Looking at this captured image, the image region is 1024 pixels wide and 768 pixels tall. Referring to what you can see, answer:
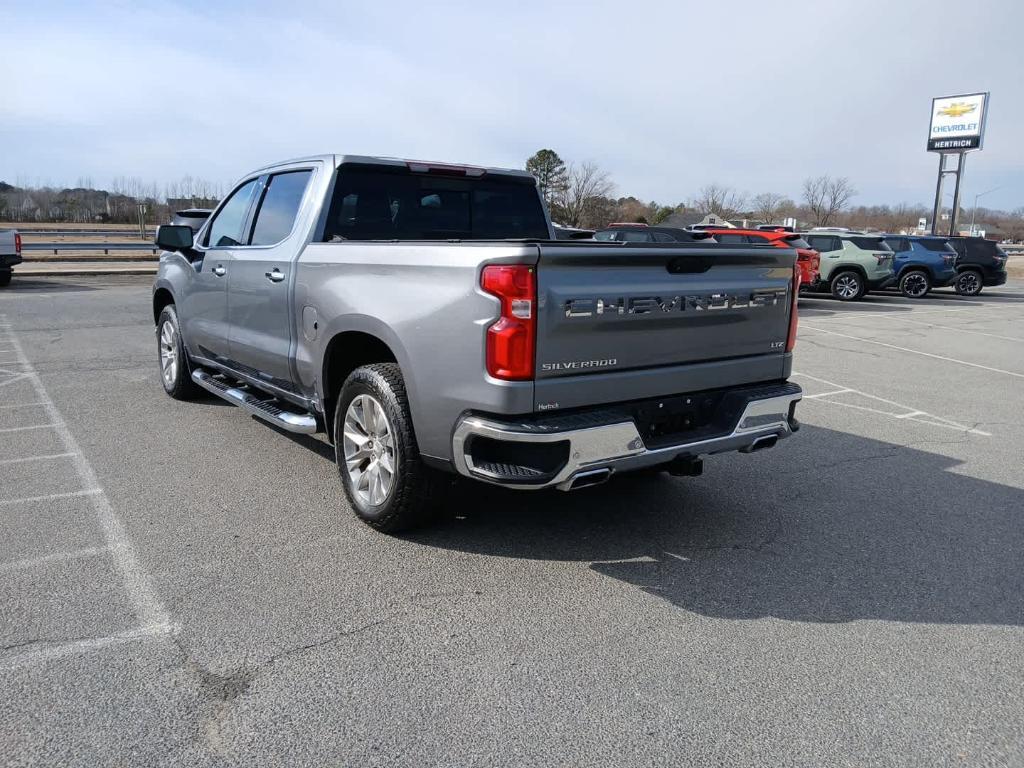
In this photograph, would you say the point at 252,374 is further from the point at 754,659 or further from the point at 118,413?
the point at 754,659

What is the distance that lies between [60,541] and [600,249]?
9.96 feet

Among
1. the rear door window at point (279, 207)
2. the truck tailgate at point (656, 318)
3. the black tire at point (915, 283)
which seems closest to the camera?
the truck tailgate at point (656, 318)

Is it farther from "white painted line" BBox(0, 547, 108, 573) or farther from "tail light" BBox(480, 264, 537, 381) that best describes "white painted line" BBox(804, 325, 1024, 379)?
"white painted line" BBox(0, 547, 108, 573)

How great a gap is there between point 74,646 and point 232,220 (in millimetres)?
3703

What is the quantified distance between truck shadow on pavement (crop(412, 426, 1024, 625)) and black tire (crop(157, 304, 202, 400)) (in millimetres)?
3402

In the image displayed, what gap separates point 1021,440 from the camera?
21.4 ft

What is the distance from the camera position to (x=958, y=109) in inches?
1758

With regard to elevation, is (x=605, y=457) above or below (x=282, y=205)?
below

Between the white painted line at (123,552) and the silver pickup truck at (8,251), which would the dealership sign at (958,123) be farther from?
the white painted line at (123,552)

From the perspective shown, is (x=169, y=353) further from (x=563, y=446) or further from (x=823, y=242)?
(x=823, y=242)

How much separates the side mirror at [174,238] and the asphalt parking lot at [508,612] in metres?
1.47

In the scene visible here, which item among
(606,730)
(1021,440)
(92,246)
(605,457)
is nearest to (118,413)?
(605,457)

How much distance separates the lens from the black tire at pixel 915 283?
Result: 22.7m

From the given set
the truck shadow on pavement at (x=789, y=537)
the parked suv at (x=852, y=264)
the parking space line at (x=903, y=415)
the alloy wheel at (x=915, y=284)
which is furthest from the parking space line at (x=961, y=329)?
the truck shadow on pavement at (x=789, y=537)
